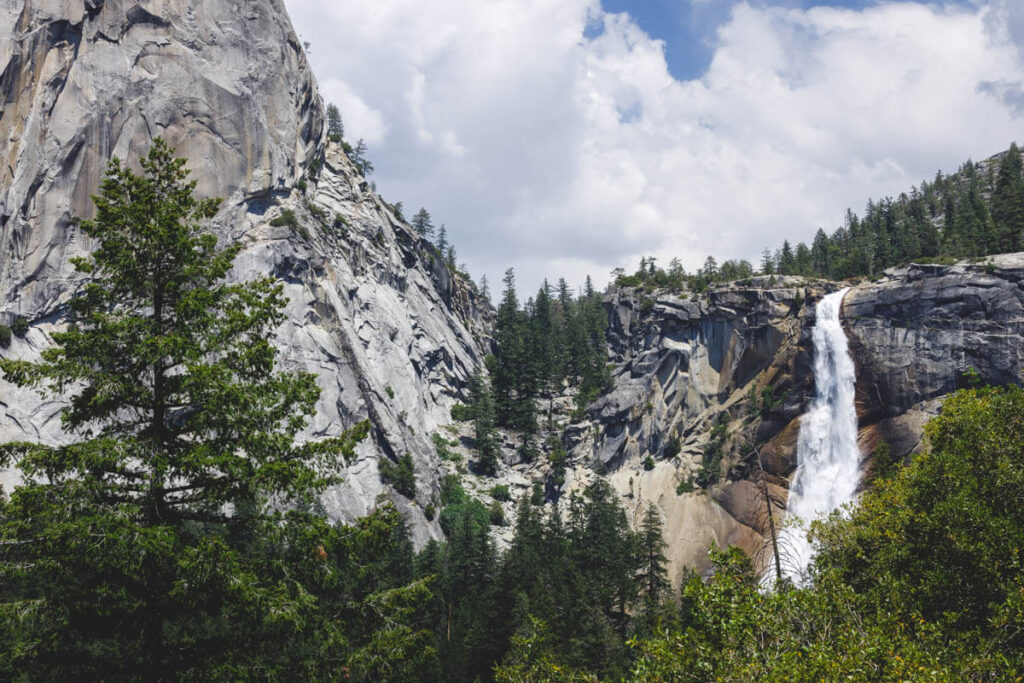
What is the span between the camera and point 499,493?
6925 cm

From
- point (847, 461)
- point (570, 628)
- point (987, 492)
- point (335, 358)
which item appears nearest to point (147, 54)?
point (335, 358)

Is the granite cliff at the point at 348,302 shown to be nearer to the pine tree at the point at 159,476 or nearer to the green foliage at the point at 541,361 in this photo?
the green foliage at the point at 541,361

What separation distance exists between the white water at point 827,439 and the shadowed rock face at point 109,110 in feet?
193

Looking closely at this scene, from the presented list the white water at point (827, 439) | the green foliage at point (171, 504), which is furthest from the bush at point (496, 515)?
the green foliage at point (171, 504)

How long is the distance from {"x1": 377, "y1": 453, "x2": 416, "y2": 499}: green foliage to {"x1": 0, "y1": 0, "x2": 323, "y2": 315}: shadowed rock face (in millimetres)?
26990

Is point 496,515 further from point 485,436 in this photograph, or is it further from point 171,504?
point 171,504

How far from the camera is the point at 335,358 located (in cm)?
5934

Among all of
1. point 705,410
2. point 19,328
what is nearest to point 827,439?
point 705,410

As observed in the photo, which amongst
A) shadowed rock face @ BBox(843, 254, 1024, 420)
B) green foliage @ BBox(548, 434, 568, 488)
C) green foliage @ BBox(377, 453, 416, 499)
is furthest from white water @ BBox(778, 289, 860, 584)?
green foliage @ BBox(377, 453, 416, 499)

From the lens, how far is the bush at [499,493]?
69.1 m

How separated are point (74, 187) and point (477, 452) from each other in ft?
159

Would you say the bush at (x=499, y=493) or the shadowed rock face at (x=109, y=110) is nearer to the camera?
the shadowed rock face at (x=109, y=110)

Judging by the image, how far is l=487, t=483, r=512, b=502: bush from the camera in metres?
69.1

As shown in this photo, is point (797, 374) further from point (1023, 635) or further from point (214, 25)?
point (214, 25)
